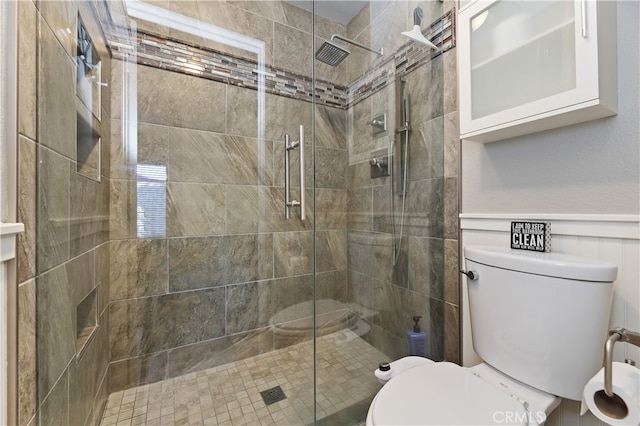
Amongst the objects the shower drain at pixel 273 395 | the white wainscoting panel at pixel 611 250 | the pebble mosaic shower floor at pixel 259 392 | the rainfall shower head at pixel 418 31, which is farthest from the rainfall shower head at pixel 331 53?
the shower drain at pixel 273 395

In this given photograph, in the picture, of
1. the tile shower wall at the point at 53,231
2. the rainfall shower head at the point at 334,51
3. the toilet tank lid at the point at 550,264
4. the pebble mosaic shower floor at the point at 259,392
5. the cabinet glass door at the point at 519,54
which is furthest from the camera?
the rainfall shower head at the point at 334,51

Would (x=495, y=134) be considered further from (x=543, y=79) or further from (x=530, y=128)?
(x=543, y=79)

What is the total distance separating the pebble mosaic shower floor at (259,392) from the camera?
3.96 feet

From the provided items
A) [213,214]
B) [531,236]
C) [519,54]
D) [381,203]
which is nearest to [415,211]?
[381,203]

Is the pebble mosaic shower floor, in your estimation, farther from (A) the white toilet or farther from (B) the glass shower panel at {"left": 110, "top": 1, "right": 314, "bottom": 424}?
(A) the white toilet

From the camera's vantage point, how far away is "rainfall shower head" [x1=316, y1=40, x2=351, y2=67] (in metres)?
1.48

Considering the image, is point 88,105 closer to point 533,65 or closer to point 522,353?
point 533,65

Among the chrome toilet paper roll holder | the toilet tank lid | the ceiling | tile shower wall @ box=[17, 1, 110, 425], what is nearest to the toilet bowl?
the chrome toilet paper roll holder

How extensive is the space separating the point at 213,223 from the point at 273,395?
93cm

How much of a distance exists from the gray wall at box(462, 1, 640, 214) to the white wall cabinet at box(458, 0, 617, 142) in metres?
0.04

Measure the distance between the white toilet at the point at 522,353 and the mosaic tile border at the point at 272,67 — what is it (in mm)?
1038

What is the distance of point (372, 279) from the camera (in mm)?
1421

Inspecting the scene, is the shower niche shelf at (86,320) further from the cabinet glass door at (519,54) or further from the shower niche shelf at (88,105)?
the cabinet glass door at (519,54)

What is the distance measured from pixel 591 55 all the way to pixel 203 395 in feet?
6.47
